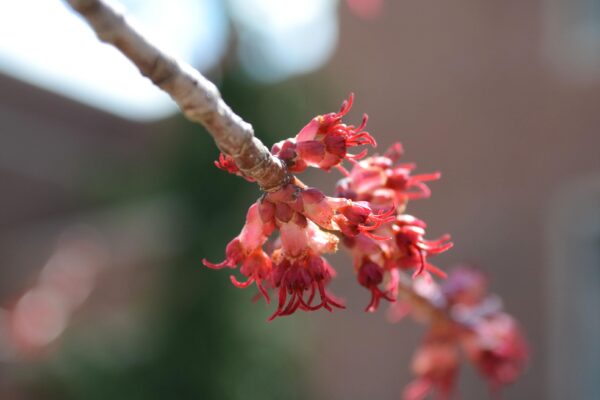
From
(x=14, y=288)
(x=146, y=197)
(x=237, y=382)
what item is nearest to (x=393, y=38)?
(x=146, y=197)

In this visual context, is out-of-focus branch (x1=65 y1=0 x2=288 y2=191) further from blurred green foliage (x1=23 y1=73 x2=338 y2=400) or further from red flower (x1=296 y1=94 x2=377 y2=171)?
blurred green foliage (x1=23 y1=73 x2=338 y2=400)

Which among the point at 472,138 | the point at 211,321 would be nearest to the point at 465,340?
the point at 211,321

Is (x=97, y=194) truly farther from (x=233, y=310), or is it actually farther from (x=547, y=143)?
(x=547, y=143)

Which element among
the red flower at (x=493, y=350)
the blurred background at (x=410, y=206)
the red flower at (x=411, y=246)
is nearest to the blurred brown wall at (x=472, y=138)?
the blurred background at (x=410, y=206)

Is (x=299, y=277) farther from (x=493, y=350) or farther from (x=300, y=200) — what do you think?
(x=493, y=350)

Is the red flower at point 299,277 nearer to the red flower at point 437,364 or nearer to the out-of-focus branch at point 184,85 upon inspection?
the out-of-focus branch at point 184,85

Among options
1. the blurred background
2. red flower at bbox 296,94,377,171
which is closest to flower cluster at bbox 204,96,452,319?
red flower at bbox 296,94,377,171
